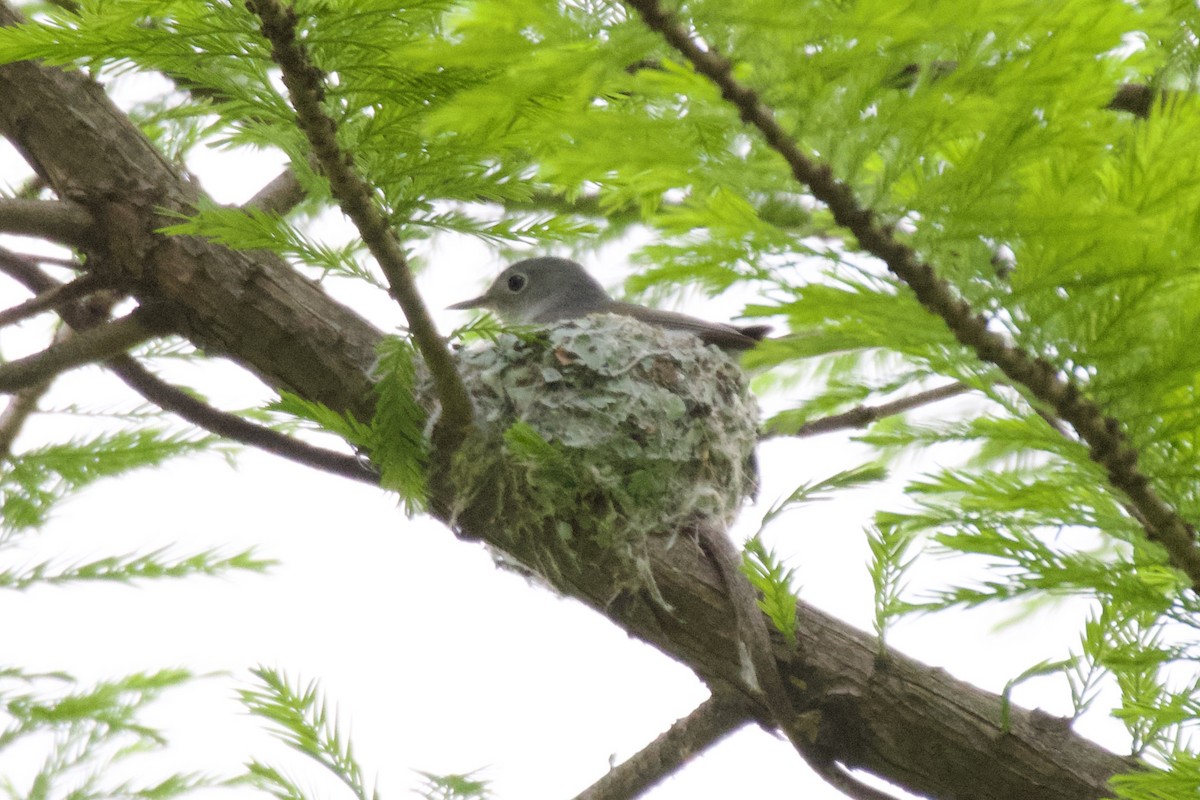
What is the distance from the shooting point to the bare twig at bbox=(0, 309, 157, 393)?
2.85 metres

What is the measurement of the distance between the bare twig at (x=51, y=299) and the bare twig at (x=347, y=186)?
992 mm

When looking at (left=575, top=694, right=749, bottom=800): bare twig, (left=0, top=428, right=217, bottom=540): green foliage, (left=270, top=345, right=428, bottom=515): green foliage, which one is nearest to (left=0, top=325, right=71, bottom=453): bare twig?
(left=0, top=428, right=217, bottom=540): green foliage

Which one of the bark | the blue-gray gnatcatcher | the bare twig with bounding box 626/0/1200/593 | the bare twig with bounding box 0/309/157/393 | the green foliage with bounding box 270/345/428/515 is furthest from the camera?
the blue-gray gnatcatcher

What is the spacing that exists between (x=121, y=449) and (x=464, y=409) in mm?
1073

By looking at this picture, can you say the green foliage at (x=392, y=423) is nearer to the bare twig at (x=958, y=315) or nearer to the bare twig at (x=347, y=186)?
the bare twig at (x=347, y=186)

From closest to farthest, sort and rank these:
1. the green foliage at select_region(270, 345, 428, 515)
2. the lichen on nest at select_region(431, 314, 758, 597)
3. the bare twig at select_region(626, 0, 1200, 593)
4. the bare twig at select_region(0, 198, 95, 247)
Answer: the bare twig at select_region(626, 0, 1200, 593) → the green foliage at select_region(270, 345, 428, 515) → the bare twig at select_region(0, 198, 95, 247) → the lichen on nest at select_region(431, 314, 758, 597)

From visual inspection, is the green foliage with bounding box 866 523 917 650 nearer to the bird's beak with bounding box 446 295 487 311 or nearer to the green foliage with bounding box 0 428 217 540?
the green foliage with bounding box 0 428 217 540

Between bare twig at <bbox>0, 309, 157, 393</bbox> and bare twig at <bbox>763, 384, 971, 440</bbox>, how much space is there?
1839 mm

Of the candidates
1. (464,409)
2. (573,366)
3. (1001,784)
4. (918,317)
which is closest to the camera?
(918,317)

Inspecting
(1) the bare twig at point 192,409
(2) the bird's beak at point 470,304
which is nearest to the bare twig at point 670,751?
(1) the bare twig at point 192,409

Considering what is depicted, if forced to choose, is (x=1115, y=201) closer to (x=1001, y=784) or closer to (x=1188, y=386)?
(x=1188, y=386)

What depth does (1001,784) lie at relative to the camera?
2482 mm

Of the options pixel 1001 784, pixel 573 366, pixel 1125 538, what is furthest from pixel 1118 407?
pixel 573 366

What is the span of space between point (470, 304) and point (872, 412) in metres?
2.69
